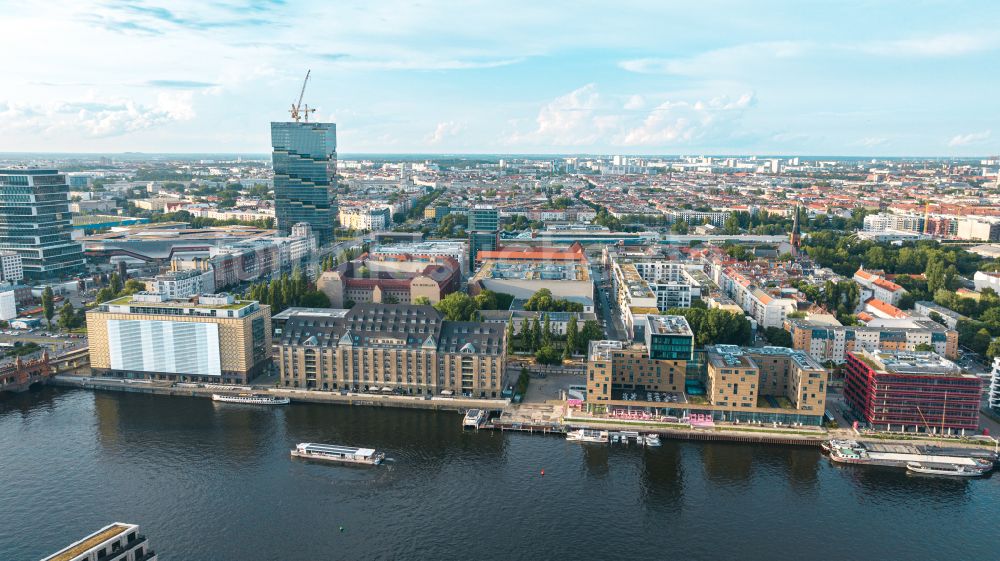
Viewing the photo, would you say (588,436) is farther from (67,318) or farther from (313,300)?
(67,318)

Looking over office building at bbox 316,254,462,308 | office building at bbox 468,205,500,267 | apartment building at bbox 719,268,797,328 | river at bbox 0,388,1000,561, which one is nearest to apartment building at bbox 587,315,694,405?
river at bbox 0,388,1000,561

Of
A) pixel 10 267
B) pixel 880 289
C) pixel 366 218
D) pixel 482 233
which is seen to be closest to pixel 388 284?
pixel 482 233

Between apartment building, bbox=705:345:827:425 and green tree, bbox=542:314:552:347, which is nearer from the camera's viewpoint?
apartment building, bbox=705:345:827:425

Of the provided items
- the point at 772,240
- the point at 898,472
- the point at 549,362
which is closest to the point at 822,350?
the point at 898,472

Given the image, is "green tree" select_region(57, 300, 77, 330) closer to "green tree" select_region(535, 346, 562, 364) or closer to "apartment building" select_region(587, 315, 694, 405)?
"green tree" select_region(535, 346, 562, 364)

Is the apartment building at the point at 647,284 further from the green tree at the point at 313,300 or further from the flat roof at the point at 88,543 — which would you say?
the flat roof at the point at 88,543
